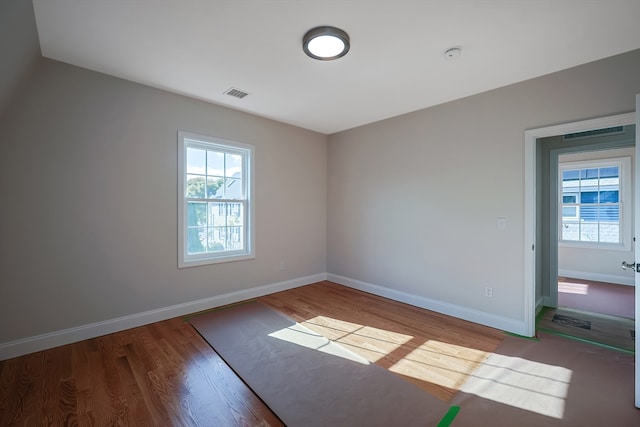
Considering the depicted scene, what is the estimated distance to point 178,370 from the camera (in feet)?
7.41

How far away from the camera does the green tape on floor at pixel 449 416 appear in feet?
5.47

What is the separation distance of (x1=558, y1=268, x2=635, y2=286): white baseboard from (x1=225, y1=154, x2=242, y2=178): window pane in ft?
21.0

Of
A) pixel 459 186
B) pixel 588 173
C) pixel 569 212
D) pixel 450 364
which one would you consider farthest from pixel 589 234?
pixel 450 364

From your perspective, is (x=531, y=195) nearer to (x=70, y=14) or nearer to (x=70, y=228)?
(x=70, y=14)

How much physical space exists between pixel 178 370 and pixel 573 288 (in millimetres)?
5881

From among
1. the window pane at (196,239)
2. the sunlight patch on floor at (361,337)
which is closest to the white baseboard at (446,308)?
the sunlight patch on floor at (361,337)

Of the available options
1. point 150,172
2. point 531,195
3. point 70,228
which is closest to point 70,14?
point 150,172

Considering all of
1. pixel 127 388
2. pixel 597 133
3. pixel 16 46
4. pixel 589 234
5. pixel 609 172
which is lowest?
pixel 127 388

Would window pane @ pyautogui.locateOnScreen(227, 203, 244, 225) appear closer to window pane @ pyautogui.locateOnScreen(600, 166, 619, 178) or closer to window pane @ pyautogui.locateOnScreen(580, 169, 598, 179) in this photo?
window pane @ pyautogui.locateOnScreen(580, 169, 598, 179)

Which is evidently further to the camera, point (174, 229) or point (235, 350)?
point (174, 229)

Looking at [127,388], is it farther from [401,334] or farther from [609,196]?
[609,196]

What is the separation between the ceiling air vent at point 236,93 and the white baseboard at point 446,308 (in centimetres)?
322

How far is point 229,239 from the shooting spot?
3926 millimetres

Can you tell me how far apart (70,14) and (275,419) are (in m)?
3.11
